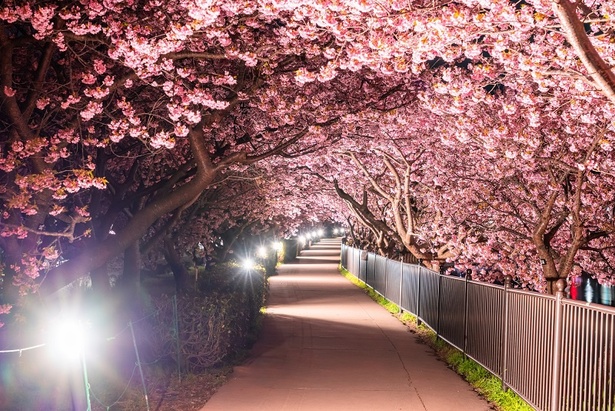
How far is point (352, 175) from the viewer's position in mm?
28016

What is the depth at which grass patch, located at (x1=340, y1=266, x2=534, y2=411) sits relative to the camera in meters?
9.41

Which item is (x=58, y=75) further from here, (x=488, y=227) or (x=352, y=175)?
(x=352, y=175)

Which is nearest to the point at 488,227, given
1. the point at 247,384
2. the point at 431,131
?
the point at 431,131

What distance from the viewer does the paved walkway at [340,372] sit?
9.63 m

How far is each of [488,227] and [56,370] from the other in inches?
524

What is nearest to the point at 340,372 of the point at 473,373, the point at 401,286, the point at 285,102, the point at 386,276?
the point at 473,373

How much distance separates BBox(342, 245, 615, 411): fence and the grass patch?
0.47 feet

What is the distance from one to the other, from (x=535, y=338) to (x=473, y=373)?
3049mm

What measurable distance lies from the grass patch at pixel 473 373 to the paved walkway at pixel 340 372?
0.19 metres

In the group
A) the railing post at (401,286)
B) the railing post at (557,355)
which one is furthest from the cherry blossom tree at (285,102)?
the railing post at (557,355)

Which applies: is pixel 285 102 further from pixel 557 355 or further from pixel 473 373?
pixel 557 355

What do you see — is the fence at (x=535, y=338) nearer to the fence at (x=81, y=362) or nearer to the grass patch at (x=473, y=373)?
the grass patch at (x=473, y=373)

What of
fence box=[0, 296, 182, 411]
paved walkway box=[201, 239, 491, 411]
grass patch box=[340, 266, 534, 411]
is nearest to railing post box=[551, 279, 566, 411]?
grass patch box=[340, 266, 534, 411]

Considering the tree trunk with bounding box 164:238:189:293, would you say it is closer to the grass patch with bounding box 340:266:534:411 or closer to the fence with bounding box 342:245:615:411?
the grass patch with bounding box 340:266:534:411
